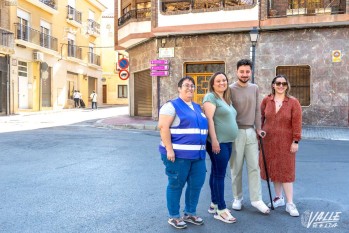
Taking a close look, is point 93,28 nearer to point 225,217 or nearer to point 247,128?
point 247,128

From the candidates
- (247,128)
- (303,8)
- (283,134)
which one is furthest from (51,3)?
(283,134)

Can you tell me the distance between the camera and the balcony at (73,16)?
35.2 m

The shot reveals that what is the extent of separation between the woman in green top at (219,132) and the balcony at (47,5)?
2790 centimetres

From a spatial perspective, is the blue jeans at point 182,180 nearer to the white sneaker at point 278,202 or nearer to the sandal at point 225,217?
the sandal at point 225,217

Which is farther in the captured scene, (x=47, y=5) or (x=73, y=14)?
(x=73, y=14)

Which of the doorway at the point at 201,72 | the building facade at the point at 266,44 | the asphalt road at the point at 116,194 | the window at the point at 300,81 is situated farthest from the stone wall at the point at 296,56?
the asphalt road at the point at 116,194

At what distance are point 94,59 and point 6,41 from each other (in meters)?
16.5

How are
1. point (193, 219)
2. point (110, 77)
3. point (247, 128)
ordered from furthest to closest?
1. point (110, 77)
2. point (247, 128)
3. point (193, 219)

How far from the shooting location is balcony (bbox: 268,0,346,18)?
16.7m

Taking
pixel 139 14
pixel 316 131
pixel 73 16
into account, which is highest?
pixel 73 16

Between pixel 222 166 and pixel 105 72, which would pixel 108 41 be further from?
pixel 222 166

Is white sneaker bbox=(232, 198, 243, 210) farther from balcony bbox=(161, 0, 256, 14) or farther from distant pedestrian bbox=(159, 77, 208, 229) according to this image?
balcony bbox=(161, 0, 256, 14)

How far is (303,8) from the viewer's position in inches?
677

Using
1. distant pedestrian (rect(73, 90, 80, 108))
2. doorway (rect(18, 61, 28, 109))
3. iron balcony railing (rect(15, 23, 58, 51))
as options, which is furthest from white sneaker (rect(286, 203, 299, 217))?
distant pedestrian (rect(73, 90, 80, 108))
